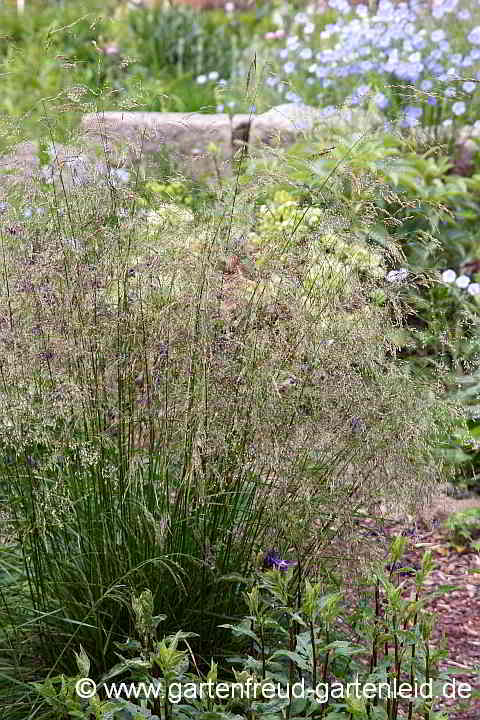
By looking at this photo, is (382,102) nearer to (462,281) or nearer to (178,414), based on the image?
(462,281)

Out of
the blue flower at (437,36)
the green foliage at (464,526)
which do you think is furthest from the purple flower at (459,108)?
the green foliage at (464,526)

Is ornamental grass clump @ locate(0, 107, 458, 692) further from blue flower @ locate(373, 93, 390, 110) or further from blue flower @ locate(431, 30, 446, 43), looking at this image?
blue flower @ locate(431, 30, 446, 43)

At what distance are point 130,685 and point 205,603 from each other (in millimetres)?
276

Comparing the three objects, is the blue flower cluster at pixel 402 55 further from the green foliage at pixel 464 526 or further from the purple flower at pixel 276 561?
the purple flower at pixel 276 561

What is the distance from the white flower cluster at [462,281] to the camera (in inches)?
172

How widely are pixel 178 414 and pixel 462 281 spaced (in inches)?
103

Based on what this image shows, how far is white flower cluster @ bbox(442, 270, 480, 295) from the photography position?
4.38 meters

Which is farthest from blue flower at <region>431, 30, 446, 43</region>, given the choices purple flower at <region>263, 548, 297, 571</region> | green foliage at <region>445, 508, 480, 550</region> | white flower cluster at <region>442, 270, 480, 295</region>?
purple flower at <region>263, 548, 297, 571</region>

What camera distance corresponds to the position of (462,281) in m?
4.44

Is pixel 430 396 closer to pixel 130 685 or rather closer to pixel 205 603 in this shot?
pixel 205 603

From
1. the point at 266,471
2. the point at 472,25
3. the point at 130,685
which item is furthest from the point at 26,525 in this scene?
the point at 472,25

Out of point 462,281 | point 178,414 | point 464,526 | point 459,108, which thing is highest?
point 178,414

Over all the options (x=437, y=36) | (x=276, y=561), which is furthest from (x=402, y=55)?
(x=276, y=561)

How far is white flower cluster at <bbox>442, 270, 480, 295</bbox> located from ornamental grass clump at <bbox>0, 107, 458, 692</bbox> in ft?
7.18
